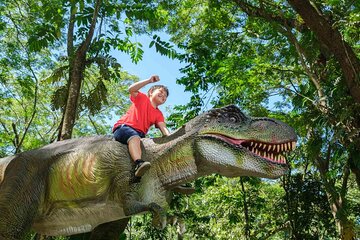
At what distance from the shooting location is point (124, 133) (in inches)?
137

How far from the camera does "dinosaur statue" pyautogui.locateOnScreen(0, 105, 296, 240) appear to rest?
3.29m

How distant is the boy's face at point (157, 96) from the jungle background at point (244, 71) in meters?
1.28

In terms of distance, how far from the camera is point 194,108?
29.3ft

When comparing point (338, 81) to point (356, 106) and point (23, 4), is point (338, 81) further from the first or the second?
point (23, 4)

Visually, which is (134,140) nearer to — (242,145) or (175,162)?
(175,162)

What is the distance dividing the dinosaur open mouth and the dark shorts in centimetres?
74

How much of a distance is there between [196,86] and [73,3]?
487 cm

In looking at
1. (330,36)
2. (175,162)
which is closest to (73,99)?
(175,162)

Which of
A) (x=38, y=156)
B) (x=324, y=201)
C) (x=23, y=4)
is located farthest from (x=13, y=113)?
(x=38, y=156)

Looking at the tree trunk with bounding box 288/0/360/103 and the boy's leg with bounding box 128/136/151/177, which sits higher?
the tree trunk with bounding box 288/0/360/103

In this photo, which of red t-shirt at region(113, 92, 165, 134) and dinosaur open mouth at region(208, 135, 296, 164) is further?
red t-shirt at region(113, 92, 165, 134)

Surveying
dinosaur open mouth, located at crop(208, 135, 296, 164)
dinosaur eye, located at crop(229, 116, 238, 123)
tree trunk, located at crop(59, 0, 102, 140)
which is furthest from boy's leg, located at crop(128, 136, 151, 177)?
tree trunk, located at crop(59, 0, 102, 140)

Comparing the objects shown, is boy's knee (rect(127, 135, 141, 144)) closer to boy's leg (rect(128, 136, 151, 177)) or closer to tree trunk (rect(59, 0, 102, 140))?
boy's leg (rect(128, 136, 151, 177))

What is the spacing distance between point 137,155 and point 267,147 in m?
1.09
